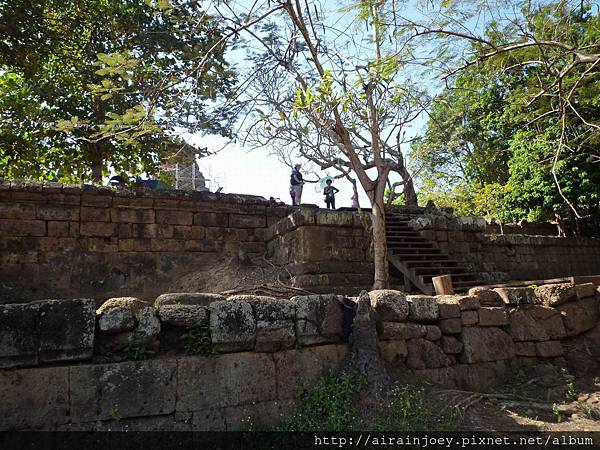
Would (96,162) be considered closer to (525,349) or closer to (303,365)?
(303,365)

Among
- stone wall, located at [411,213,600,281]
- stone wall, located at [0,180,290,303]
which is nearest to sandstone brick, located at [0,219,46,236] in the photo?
stone wall, located at [0,180,290,303]

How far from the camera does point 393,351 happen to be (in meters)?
4.17

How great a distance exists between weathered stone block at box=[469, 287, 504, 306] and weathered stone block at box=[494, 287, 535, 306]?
6 cm

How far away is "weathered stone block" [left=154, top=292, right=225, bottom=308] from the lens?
3561 mm

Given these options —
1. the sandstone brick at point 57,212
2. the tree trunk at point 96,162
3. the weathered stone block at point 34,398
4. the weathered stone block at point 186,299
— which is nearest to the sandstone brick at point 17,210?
the sandstone brick at point 57,212

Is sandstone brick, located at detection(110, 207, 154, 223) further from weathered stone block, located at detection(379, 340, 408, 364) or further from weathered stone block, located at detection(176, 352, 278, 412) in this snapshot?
weathered stone block, located at detection(379, 340, 408, 364)

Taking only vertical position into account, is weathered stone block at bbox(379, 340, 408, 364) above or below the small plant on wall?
below

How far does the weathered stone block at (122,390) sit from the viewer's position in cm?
299

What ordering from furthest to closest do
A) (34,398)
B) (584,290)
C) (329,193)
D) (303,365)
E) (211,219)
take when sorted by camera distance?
(329,193)
(211,219)
(584,290)
(303,365)
(34,398)

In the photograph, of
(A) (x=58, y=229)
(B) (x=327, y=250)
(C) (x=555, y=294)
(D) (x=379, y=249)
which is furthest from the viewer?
(B) (x=327, y=250)

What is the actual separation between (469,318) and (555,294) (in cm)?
141

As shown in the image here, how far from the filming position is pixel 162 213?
8.48 metres

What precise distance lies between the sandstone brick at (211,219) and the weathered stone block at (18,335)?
5847 millimetres

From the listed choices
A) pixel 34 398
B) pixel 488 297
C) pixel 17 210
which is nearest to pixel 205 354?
pixel 34 398
